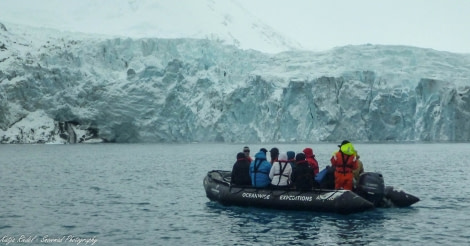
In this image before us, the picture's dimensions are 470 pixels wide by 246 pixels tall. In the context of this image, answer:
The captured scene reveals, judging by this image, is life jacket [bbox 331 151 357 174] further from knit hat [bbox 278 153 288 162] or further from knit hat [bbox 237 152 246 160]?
knit hat [bbox 237 152 246 160]

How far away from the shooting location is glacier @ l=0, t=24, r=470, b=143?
75.2m

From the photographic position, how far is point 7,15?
118062mm

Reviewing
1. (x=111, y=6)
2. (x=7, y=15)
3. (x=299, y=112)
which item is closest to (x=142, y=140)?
(x=299, y=112)

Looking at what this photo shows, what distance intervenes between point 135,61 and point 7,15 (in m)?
51.2

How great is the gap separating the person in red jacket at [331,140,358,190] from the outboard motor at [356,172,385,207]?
34 centimetres

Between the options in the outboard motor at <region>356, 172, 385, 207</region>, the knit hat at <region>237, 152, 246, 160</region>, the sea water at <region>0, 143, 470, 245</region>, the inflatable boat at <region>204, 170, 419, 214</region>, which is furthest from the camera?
the knit hat at <region>237, 152, 246, 160</region>

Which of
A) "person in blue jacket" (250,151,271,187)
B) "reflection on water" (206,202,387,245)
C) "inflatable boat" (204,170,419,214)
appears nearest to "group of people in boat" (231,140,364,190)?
"person in blue jacket" (250,151,271,187)

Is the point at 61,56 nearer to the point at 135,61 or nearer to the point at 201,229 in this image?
the point at 135,61

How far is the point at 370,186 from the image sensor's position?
17.3 meters

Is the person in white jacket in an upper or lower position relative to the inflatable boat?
upper

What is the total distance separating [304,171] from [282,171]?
759mm

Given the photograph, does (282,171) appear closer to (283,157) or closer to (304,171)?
(283,157)

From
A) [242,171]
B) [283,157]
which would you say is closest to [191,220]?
[242,171]

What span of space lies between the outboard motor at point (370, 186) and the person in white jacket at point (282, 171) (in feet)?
7.13
